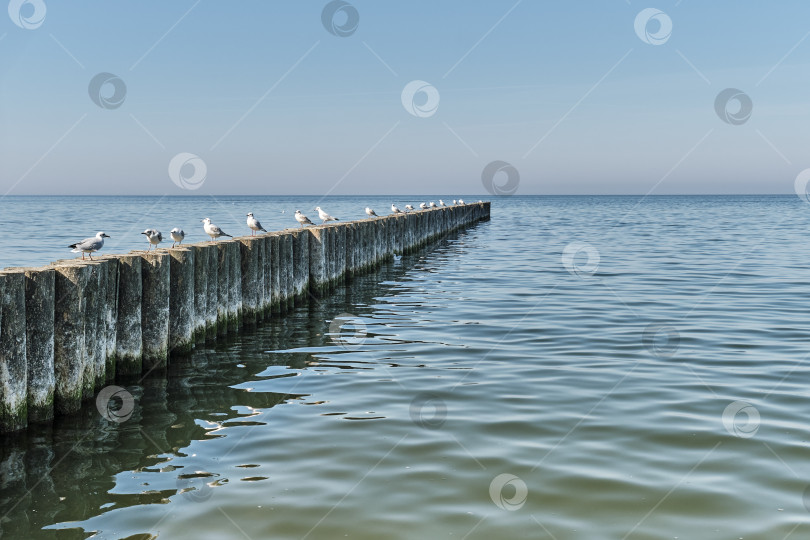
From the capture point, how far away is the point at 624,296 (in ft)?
52.4

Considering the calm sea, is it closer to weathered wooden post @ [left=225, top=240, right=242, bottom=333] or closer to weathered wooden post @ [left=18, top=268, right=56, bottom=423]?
weathered wooden post @ [left=18, top=268, right=56, bottom=423]

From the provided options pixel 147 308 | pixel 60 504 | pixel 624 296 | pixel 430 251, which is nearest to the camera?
pixel 60 504

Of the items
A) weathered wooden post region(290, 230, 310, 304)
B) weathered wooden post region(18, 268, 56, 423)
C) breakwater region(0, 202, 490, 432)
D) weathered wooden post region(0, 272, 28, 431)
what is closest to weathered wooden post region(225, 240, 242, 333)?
breakwater region(0, 202, 490, 432)

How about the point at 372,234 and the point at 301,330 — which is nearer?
the point at 301,330

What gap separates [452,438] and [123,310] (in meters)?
4.29

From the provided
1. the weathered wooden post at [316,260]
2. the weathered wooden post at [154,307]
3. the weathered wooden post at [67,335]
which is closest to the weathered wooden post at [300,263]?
the weathered wooden post at [316,260]

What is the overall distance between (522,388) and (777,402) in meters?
2.58

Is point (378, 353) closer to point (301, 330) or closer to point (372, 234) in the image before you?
point (301, 330)

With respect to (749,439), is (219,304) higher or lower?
higher

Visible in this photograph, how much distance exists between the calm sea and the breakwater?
0.31 metres

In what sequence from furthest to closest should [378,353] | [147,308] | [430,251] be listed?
[430,251]
[378,353]
[147,308]

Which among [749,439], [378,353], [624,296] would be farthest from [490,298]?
[749,439]

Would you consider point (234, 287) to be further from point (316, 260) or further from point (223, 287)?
point (316, 260)

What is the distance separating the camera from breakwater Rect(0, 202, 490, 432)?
6.74m
